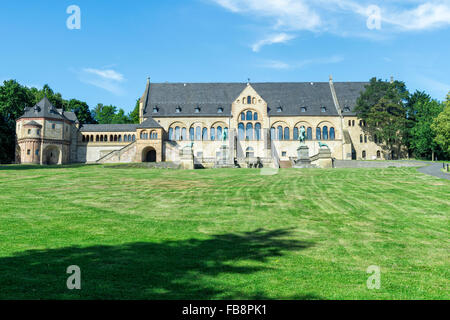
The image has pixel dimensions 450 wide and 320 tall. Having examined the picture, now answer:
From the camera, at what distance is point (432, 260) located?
325 inches

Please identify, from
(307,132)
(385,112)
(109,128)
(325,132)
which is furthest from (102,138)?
(385,112)

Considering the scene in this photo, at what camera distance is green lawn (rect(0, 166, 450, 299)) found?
612 centimetres

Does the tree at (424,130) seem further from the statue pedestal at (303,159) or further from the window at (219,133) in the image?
the window at (219,133)

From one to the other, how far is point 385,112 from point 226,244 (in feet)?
192

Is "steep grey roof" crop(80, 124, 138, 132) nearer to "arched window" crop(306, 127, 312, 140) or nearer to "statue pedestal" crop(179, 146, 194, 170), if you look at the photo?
"statue pedestal" crop(179, 146, 194, 170)

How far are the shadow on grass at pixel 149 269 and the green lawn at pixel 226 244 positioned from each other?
23 mm

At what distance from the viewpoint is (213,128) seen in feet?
208

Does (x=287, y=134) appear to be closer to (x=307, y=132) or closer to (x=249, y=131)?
(x=307, y=132)

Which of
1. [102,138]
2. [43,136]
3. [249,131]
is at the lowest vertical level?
[43,136]

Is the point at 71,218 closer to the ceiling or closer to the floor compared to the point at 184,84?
closer to the floor

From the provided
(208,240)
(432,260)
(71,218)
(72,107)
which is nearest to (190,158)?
(71,218)

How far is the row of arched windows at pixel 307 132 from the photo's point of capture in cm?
6291
